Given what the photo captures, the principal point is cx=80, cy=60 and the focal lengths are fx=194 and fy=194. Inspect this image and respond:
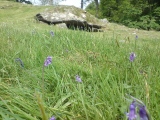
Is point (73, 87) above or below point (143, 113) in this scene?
below

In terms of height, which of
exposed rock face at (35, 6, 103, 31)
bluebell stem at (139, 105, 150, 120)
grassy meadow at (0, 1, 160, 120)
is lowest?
grassy meadow at (0, 1, 160, 120)

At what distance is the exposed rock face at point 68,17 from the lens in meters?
10.7

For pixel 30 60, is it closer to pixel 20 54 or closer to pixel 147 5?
pixel 20 54

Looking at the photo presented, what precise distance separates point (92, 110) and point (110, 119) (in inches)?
4.2

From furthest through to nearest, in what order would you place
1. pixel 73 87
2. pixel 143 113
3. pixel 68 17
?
pixel 68 17 < pixel 73 87 < pixel 143 113

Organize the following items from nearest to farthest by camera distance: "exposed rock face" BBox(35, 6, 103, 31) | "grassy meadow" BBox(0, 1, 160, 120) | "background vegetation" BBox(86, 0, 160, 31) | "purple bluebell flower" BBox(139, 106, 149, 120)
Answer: "purple bluebell flower" BBox(139, 106, 149, 120) → "grassy meadow" BBox(0, 1, 160, 120) → "exposed rock face" BBox(35, 6, 103, 31) → "background vegetation" BBox(86, 0, 160, 31)

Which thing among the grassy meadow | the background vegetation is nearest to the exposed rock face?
the background vegetation

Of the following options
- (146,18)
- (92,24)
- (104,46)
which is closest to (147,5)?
(146,18)

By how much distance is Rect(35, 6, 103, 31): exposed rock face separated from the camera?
10.7 metres

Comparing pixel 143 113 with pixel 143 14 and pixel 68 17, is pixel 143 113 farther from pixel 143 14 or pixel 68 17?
pixel 143 14

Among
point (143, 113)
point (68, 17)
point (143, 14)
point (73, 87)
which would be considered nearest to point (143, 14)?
point (143, 14)

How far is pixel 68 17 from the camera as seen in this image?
1080 cm

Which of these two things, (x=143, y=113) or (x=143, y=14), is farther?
(x=143, y=14)

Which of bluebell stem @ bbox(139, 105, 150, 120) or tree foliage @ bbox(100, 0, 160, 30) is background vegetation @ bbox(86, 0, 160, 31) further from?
bluebell stem @ bbox(139, 105, 150, 120)
